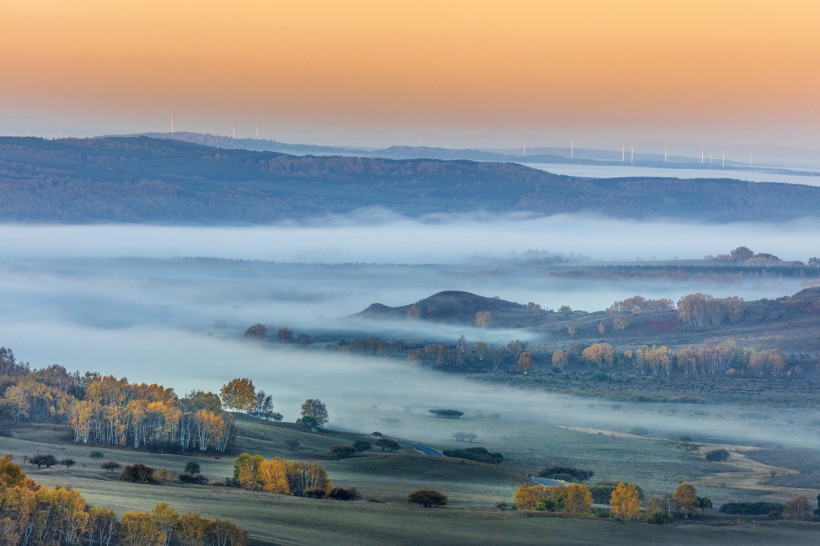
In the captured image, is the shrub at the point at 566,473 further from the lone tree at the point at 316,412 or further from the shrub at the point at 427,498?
the lone tree at the point at 316,412

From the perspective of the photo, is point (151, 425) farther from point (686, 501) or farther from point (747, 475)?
point (747, 475)

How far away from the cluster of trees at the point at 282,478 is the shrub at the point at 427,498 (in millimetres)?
5544

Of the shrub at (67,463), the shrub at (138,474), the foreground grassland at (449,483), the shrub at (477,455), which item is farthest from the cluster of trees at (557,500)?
the shrub at (67,463)

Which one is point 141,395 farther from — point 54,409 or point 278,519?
point 278,519

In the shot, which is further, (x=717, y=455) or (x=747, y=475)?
(x=717, y=455)

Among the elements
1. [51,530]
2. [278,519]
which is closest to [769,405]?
[278,519]

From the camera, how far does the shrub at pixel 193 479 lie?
105m

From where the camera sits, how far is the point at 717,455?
14262cm

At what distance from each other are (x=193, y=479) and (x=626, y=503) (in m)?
28.4

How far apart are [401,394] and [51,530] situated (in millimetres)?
114894

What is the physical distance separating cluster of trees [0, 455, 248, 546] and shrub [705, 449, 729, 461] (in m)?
69.8

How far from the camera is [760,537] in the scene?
9319 cm

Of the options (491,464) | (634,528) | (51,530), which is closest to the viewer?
(51,530)

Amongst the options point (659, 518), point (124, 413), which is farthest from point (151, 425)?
point (659, 518)
